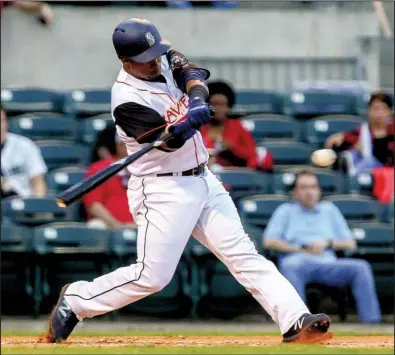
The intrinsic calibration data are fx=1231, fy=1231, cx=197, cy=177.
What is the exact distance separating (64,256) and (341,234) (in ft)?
7.61

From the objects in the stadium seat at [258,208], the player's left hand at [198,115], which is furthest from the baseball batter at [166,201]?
the stadium seat at [258,208]

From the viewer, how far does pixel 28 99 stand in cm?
1224

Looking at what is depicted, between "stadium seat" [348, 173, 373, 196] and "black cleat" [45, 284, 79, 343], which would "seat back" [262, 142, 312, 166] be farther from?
"black cleat" [45, 284, 79, 343]

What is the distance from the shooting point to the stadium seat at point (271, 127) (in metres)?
11.8

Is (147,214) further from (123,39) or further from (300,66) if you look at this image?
(300,66)

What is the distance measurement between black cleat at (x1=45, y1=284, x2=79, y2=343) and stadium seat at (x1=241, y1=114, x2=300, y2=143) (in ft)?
16.6

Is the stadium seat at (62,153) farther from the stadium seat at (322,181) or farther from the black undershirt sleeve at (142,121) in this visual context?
the black undershirt sleeve at (142,121)

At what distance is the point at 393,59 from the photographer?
13156mm

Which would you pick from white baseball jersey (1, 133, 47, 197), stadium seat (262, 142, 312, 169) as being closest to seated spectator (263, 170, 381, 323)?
stadium seat (262, 142, 312, 169)

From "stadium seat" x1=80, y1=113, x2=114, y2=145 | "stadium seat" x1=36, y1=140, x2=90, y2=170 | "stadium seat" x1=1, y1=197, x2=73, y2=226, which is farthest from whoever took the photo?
"stadium seat" x1=80, y1=113, x2=114, y2=145

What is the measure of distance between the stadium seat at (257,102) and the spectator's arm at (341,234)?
2.33 m

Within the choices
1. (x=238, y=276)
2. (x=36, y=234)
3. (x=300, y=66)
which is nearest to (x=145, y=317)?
(x=36, y=234)

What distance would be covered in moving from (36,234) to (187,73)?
3.66 metres

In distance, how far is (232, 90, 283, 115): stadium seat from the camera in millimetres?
12344
